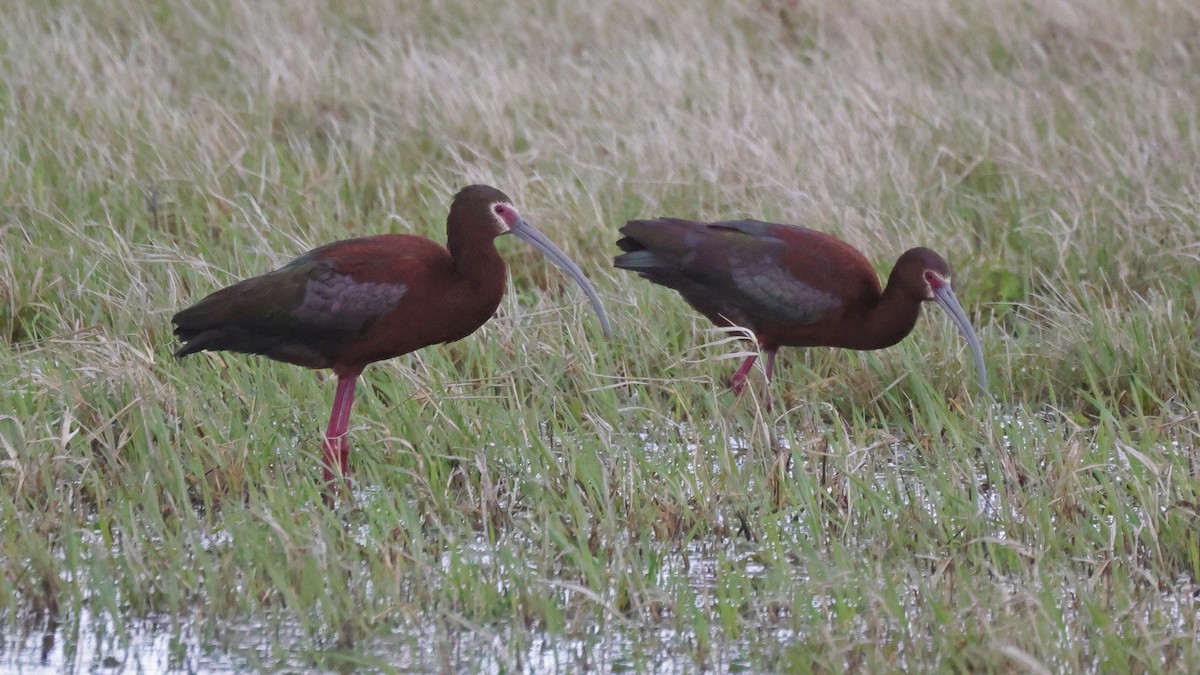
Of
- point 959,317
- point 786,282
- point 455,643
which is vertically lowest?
point 455,643

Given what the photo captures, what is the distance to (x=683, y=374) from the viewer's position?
214 inches

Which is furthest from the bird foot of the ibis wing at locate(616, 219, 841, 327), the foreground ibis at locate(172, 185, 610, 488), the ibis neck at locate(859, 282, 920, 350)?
the foreground ibis at locate(172, 185, 610, 488)

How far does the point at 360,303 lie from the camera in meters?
4.52

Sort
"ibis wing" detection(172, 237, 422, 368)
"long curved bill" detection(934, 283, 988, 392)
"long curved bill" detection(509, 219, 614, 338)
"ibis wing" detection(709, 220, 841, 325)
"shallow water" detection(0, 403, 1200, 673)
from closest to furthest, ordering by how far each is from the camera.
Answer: "shallow water" detection(0, 403, 1200, 673), "ibis wing" detection(172, 237, 422, 368), "long curved bill" detection(509, 219, 614, 338), "long curved bill" detection(934, 283, 988, 392), "ibis wing" detection(709, 220, 841, 325)

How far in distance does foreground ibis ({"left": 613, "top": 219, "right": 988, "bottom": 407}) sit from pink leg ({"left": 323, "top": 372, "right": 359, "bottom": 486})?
3.77 ft

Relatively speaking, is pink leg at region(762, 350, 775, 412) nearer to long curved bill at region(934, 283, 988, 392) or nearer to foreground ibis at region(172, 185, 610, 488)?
long curved bill at region(934, 283, 988, 392)

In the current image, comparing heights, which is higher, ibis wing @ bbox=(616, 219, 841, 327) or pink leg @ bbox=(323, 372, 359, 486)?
ibis wing @ bbox=(616, 219, 841, 327)

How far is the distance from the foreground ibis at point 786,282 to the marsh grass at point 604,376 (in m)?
0.17

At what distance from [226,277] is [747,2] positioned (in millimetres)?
5214

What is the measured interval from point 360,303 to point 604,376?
27.2 inches

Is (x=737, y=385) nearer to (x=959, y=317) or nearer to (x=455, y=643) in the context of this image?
(x=959, y=317)

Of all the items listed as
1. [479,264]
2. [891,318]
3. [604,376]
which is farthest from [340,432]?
[891,318]

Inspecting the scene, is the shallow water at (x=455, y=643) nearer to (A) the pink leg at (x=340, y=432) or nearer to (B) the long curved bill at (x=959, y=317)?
(A) the pink leg at (x=340, y=432)

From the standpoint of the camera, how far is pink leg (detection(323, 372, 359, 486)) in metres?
4.40
